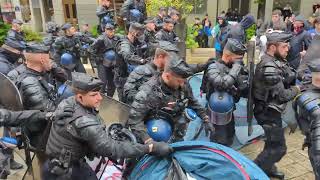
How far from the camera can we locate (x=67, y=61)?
291 inches

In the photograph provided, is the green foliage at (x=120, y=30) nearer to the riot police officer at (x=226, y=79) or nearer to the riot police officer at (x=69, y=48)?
the riot police officer at (x=69, y=48)

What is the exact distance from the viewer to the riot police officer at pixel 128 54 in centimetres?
599

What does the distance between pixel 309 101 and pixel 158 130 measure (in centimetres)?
149

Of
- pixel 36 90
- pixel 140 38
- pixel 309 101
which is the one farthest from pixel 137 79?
pixel 309 101

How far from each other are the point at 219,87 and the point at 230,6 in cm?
1625

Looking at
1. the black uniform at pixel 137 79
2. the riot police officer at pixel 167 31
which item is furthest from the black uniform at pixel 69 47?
the black uniform at pixel 137 79

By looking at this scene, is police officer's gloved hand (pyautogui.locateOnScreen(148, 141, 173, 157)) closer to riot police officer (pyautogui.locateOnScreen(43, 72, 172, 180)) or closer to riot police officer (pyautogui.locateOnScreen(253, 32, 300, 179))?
riot police officer (pyautogui.locateOnScreen(43, 72, 172, 180))

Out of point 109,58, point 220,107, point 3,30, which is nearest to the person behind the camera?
point 220,107

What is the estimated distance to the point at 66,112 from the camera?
3.06 metres

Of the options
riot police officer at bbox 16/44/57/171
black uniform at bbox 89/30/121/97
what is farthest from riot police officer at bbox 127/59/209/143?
black uniform at bbox 89/30/121/97

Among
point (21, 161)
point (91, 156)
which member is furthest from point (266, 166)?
point (21, 161)

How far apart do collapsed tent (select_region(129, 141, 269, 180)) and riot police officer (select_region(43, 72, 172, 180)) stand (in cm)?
12

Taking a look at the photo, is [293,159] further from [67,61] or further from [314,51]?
[67,61]

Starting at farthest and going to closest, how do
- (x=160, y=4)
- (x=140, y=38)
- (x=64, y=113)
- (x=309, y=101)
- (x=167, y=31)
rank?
(x=160, y=4) < (x=167, y=31) < (x=140, y=38) < (x=309, y=101) < (x=64, y=113)
